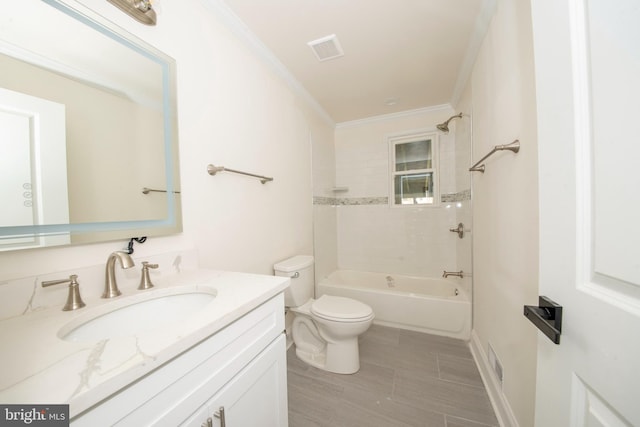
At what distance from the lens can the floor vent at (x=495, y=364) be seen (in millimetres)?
1267

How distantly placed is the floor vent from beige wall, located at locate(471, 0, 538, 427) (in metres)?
0.05

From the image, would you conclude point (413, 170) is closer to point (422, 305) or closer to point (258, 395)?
point (422, 305)

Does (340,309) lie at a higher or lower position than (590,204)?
lower

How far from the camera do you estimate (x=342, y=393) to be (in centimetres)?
140

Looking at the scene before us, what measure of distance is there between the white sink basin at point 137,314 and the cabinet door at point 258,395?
26 cm

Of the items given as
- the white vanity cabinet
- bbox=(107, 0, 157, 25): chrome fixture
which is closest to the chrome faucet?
the white vanity cabinet

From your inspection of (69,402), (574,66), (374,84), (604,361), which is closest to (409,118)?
(374,84)

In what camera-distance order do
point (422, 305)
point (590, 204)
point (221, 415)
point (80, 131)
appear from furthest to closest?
point (422, 305)
point (80, 131)
point (221, 415)
point (590, 204)

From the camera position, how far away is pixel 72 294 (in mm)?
677

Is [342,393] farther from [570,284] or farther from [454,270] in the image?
[454,270]

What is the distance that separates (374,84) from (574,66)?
6.17 feet

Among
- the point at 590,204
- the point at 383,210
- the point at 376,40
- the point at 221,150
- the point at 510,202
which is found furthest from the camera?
the point at 383,210

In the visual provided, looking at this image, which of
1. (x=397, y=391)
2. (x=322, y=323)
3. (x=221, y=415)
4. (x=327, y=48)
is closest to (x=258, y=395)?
(x=221, y=415)

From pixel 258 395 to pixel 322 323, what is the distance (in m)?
0.84
